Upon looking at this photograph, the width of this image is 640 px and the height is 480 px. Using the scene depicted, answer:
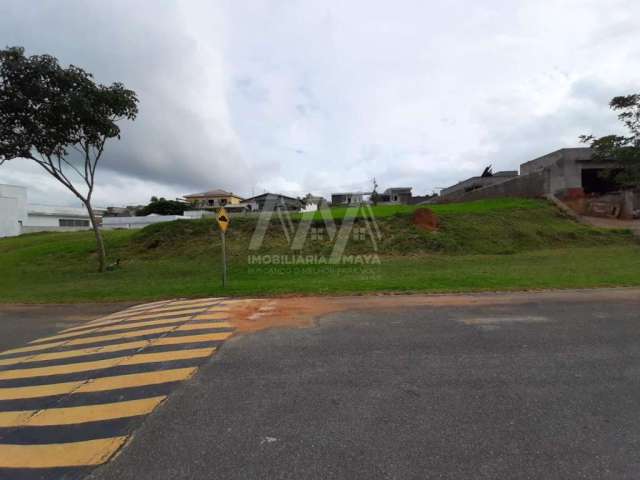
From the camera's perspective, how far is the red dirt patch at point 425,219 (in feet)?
62.2

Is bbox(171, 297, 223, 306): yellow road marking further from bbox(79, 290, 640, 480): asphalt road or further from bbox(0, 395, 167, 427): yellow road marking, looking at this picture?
bbox(0, 395, 167, 427): yellow road marking

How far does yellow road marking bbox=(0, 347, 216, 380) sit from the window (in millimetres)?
66939

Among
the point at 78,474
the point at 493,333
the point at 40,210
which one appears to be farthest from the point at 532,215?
the point at 40,210

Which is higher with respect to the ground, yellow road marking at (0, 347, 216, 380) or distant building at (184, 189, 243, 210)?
distant building at (184, 189, 243, 210)

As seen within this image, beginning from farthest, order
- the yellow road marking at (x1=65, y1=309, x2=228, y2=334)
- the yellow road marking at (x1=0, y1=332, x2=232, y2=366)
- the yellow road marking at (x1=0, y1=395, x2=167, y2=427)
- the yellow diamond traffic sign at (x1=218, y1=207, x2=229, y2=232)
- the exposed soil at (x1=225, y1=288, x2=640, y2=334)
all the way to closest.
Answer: the yellow diamond traffic sign at (x1=218, y1=207, x2=229, y2=232)
the exposed soil at (x1=225, y1=288, x2=640, y2=334)
the yellow road marking at (x1=65, y1=309, x2=228, y2=334)
the yellow road marking at (x1=0, y1=332, x2=232, y2=366)
the yellow road marking at (x1=0, y1=395, x2=167, y2=427)

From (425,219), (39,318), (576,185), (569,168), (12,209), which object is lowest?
(39,318)

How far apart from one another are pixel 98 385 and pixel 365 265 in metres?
11.6

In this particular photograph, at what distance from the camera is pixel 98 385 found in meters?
3.63

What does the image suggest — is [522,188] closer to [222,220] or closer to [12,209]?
[222,220]

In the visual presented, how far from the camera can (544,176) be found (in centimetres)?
2486

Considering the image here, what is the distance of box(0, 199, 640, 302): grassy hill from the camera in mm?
9500

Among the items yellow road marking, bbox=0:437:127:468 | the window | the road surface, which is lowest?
yellow road marking, bbox=0:437:127:468

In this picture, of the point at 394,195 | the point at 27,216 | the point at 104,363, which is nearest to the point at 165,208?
the point at 27,216

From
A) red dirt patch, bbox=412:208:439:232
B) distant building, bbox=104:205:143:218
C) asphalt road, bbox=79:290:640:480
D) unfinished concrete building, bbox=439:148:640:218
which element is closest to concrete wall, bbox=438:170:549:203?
unfinished concrete building, bbox=439:148:640:218
